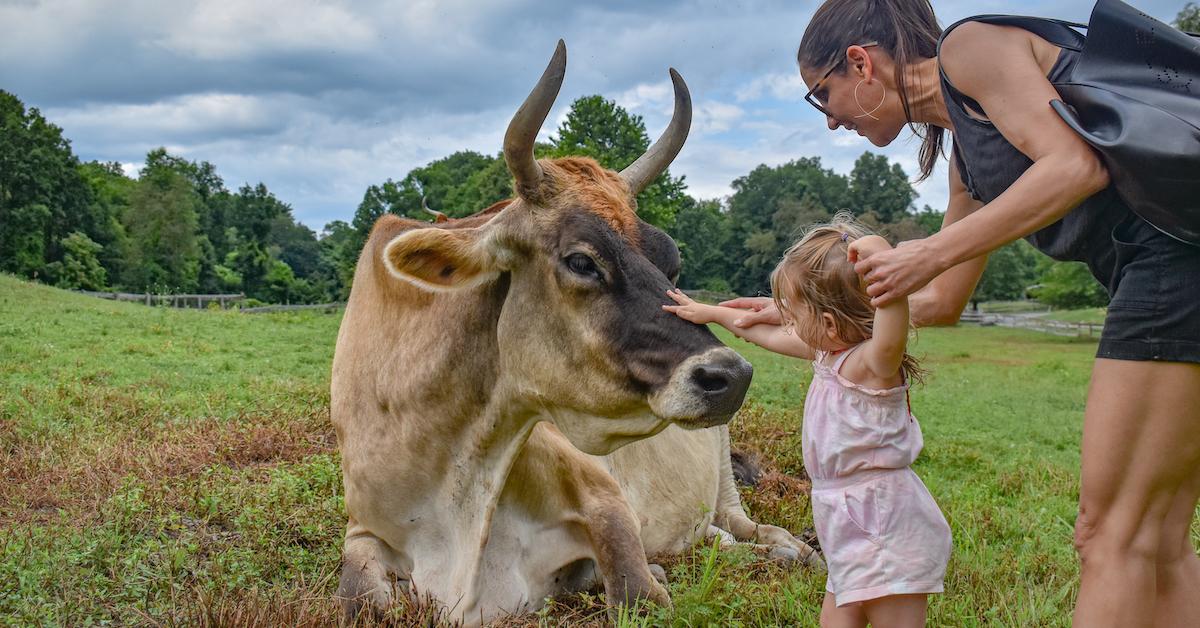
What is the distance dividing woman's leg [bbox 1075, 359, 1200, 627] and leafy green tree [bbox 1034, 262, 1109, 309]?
41.4 meters

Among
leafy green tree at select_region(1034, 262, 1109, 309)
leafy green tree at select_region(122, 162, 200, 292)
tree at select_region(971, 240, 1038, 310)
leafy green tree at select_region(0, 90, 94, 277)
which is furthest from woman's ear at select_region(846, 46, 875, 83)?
leafy green tree at select_region(122, 162, 200, 292)

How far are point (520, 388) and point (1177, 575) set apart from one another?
2.37 m

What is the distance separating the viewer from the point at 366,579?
4.08 m

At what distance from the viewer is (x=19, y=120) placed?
51344 mm

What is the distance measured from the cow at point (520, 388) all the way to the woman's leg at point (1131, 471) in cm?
111

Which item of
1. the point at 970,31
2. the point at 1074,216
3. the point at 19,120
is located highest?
the point at 19,120

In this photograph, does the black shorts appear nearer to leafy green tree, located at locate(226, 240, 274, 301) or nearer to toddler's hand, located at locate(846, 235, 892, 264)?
toddler's hand, located at locate(846, 235, 892, 264)

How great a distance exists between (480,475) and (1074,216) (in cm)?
261

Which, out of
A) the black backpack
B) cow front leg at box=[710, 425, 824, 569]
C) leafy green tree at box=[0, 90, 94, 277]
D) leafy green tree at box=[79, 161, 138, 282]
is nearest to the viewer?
the black backpack

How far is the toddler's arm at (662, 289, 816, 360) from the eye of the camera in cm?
323

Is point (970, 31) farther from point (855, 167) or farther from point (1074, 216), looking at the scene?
point (855, 167)

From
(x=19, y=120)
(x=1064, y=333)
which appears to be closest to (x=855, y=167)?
(x=1064, y=333)

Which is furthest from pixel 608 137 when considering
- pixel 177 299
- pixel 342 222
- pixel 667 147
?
pixel 342 222

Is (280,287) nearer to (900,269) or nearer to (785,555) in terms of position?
(785,555)
